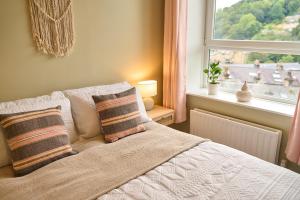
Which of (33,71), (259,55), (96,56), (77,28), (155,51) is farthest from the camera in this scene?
(155,51)

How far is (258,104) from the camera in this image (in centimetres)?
234

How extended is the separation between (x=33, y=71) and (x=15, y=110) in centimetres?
44

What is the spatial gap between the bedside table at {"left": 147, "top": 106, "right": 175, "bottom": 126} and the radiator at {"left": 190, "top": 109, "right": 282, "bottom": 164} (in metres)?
0.24

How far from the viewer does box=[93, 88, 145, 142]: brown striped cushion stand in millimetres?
1907

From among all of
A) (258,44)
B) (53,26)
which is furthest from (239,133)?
(53,26)

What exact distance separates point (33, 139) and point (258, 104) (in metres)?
1.96

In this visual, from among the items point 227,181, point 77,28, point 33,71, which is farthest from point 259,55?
point 33,71

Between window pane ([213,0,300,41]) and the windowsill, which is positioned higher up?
window pane ([213,0,300,41])

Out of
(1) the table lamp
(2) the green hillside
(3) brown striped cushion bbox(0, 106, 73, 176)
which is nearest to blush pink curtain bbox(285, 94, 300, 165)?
(2) the green hillside

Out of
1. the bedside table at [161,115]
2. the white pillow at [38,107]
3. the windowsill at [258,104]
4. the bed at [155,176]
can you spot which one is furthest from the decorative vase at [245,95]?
the white pillow at [38,107]

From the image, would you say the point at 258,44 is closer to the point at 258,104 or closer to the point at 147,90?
the point at 258,104

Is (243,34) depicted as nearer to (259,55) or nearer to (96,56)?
(259,55)

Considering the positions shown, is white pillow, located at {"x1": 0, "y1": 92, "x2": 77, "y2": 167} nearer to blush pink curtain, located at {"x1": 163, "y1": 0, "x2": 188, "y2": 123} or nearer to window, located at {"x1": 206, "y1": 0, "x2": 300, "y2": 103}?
blush pink curtain, located at {"x1": 163, "y1": 0, "x2": 188, "y2": 123}

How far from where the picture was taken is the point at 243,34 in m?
2.59
